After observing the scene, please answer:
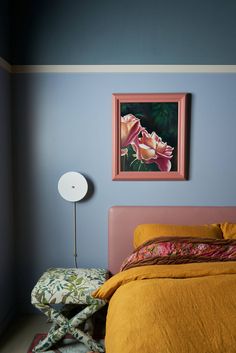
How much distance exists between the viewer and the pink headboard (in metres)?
2.55

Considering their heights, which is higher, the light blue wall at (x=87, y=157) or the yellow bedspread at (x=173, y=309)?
the light blue wall at (x=87, y=157)

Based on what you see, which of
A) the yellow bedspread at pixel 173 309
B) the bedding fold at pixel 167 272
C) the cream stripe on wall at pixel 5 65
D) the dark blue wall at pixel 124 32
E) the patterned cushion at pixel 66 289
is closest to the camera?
the yellow bedspread at pixel 173 309

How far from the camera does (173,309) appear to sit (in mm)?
1447

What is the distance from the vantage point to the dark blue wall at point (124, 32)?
99.1 inches

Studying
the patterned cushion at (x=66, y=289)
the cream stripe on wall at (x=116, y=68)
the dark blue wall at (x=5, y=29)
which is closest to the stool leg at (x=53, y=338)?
the patterned cushion at (x=66, y=289)

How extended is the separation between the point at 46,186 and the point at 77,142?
47 centimetres

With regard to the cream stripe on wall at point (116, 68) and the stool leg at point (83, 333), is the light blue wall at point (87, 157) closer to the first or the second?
the cream stripe on wall at point (116, 68)

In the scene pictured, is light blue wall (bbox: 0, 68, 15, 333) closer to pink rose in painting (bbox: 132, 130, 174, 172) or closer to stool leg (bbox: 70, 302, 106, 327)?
stool leg (bbox: 70, 302, 106, 327)

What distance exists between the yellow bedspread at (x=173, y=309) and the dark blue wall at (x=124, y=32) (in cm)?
173

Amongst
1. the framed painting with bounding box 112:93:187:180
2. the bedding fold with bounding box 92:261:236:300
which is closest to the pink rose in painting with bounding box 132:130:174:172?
the framed painting with bounding box 112:93:187:180

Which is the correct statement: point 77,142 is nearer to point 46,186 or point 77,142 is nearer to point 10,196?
point 46,186

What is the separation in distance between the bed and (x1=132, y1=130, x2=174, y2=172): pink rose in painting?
41 centimetres

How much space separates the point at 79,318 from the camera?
2.10m

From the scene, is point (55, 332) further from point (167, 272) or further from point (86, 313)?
point (167, 272)
